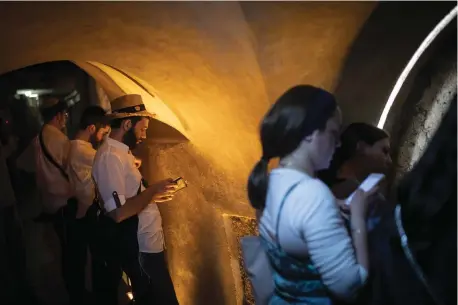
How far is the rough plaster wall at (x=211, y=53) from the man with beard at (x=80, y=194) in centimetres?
77

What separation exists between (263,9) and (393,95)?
28.3 inches

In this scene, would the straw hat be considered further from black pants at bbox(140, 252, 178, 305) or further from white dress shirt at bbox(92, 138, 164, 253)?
black pants at bbox(140, 252, 178, 305)

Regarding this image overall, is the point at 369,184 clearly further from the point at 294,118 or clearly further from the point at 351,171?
the point at 351,171

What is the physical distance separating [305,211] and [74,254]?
115 inches

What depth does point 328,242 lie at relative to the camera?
161 cm

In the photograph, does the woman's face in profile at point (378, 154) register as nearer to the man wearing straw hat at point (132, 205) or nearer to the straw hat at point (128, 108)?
the man wearing straw hat at point (132, 205)

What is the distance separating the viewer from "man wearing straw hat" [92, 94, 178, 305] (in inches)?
120

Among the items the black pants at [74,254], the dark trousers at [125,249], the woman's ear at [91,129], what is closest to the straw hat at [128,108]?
the dark trousers at [125,249]

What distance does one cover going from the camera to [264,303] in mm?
1938

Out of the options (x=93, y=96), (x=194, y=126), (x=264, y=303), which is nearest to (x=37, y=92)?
(x=93, y=96)

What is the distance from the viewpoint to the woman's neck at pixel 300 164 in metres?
1.73

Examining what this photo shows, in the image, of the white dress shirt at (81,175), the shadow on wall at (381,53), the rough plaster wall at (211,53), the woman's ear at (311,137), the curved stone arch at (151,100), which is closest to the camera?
the woman's ear at (311,137)

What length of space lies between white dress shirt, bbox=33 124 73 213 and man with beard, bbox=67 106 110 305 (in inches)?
5.9

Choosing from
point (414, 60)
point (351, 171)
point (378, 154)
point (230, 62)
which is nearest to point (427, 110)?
point (414, 60)
